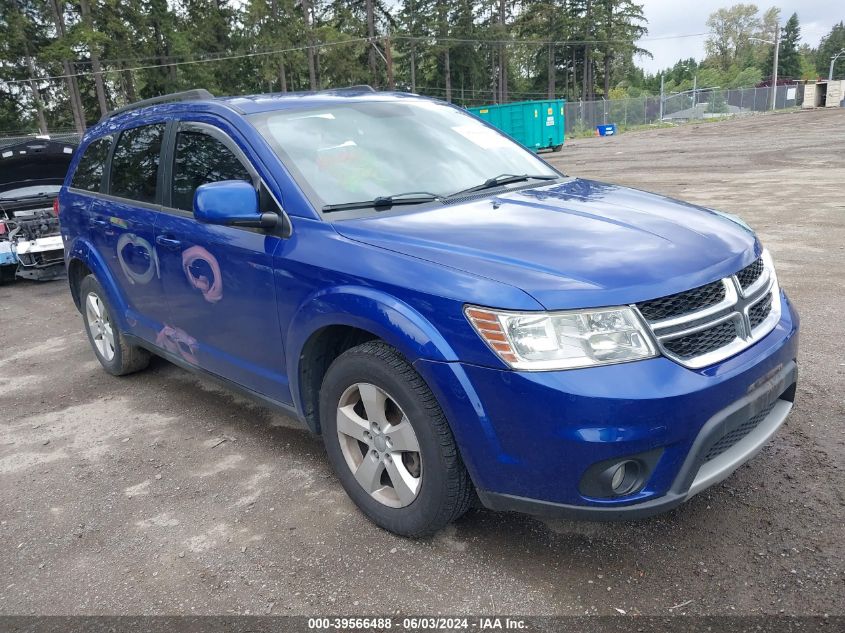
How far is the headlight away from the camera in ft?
7.70

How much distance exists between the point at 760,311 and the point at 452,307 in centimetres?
131

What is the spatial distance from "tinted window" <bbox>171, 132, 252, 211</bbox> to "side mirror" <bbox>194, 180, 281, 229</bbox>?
35 cm

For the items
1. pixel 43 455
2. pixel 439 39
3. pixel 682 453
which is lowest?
pixel 43 455

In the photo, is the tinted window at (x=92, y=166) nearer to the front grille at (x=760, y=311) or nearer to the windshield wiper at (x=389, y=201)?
the windshield wiper at (x=389, y=201)

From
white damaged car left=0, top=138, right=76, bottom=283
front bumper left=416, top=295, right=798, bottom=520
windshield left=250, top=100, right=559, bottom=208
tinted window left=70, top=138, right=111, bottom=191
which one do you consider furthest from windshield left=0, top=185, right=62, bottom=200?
front bumper left=416, top=295, right=798, bottom=520

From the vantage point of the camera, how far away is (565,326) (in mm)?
2357

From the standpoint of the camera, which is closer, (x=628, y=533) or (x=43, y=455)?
(x=628, y=533)

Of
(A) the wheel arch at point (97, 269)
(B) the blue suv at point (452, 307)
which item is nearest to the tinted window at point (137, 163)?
(B) the blue suv at point (452, 307)

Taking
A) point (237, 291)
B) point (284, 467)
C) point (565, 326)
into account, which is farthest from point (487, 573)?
point (237, 291)

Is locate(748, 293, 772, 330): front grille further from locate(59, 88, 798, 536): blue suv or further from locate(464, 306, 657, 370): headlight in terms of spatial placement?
locate(464, 306, 657, 370): headlight

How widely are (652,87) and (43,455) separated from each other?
120716 mm

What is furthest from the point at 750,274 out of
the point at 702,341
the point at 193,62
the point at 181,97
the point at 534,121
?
the point at 193,62

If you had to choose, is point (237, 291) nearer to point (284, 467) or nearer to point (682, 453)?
point (284, 467)

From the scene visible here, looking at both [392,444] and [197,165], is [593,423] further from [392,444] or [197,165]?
[197,165]
